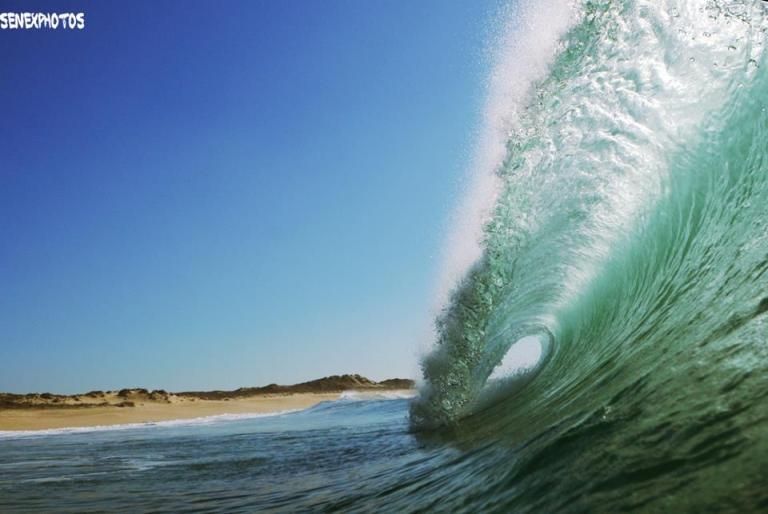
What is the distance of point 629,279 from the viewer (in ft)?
23.5

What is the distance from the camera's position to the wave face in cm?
267

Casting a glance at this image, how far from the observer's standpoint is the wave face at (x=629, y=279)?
2.67m

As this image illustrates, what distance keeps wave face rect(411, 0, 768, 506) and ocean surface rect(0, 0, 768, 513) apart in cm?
2

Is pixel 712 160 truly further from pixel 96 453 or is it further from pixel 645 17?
pixel 96 453

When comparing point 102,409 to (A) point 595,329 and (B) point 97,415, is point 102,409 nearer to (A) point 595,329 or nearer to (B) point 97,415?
(B) point 97,415

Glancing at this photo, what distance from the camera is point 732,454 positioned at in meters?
2.27

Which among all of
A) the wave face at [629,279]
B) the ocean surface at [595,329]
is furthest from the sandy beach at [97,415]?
the wave face at [629,279]

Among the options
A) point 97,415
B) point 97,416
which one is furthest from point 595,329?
point 97,415

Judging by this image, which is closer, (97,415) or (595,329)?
(595,329)

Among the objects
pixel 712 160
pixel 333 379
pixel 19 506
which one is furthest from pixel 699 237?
pixel 333 379

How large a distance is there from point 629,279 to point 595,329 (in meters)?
0.77

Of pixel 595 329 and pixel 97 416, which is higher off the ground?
pixel 595 329

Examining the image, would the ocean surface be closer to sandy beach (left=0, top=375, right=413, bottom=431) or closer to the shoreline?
sandy beach (left=0, top=375, right=413, bottom=431)

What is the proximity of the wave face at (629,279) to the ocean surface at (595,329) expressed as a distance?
2 cm
